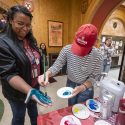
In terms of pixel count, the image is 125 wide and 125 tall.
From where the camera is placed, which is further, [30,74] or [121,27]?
[121,27]

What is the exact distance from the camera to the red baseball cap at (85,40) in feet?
2.97

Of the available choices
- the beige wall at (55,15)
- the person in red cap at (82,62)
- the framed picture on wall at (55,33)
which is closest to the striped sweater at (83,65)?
the person in red cap at (82,62)

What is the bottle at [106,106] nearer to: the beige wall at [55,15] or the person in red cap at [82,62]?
the person in red cap at [82,62]

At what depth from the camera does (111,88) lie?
835mm

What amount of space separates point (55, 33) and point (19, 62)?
325cm

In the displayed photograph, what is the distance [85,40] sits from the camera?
91 centimetres

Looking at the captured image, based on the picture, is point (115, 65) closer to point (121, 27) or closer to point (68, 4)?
point (121, 27)

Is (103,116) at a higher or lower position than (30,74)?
lower

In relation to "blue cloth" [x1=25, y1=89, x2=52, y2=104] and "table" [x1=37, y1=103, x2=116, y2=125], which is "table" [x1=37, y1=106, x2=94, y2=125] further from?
"blue cloth" [x1=25, y1=89, x2=52, y2=104]

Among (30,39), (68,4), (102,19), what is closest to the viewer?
(30,39)

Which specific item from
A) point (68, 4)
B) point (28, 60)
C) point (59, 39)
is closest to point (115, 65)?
point (59, 39)

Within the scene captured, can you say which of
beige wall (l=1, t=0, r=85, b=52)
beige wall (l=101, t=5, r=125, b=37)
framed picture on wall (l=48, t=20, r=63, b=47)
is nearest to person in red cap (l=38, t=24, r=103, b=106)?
beige wall (l=1, t=0, r=85, b=52)

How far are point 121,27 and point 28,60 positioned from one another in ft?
19.2

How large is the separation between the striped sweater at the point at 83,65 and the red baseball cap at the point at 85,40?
0.10 m
